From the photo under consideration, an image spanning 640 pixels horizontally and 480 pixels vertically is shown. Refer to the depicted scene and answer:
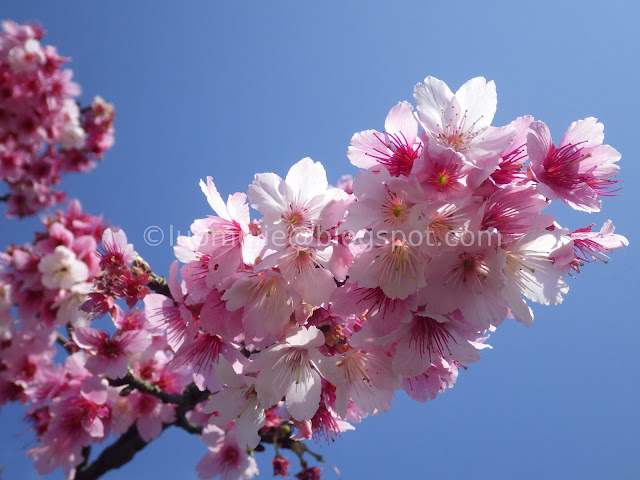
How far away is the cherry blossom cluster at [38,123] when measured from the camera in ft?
18.7

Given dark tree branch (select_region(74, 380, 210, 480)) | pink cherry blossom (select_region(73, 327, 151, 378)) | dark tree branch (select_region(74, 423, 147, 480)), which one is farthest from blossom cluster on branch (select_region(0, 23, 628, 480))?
dark tree branch (select_region(74, 423, 147, 480))

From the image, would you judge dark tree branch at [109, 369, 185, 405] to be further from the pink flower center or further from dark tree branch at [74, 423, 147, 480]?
the pink flower center

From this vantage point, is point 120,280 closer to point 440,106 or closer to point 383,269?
point 383,269

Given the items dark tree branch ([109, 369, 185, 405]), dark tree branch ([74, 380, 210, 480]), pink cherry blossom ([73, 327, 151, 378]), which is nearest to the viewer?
pink cherry blossom ([73, 327, 151, 378])

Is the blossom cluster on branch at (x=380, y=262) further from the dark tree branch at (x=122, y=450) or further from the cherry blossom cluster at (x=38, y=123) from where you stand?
the cherry blossom cluster at (x=38, y=123)

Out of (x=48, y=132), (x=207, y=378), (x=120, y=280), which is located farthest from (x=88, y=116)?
(x=207, y=378)

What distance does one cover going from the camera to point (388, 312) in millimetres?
1488

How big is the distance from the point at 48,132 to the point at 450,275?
6.99 meters

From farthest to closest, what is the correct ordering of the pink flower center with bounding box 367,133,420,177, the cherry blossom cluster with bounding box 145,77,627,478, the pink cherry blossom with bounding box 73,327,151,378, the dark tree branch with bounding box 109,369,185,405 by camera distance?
the dark tree branch with bounding box 109,369,185,405 < the pink cherry blossom with bounding box 73,327,151,378 < the pink flower center with bounding box 367,133,420,177 < the cherry blossom cluster with bounding box 145,77,627,478

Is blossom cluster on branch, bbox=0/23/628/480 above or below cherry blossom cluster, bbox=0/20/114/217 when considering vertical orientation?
below

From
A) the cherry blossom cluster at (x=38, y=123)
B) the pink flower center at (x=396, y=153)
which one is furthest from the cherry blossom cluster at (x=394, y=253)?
the cherry blossom cluster at (x=38, y=123)

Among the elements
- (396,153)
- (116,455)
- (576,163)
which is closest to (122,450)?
(116,455)

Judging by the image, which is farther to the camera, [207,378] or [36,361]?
[36,361]

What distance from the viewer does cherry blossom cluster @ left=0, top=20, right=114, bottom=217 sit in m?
5.70
